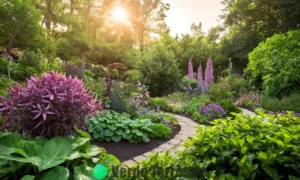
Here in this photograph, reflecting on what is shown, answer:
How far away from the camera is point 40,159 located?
1787mm

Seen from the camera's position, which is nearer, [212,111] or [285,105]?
[212,111]

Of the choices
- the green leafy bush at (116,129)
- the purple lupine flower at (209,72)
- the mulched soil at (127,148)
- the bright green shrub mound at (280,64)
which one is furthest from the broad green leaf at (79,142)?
the bright green shrub mound at (280,64)

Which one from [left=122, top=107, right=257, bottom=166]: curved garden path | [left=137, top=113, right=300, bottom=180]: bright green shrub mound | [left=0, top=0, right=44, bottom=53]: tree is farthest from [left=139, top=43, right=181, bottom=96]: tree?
[left=137, top=113, right=300, bottom=180]: bright green shrub mound

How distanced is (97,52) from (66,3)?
16.5 feet

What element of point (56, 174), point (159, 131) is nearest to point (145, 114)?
point (159, 131)

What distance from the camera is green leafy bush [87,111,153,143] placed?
392cm

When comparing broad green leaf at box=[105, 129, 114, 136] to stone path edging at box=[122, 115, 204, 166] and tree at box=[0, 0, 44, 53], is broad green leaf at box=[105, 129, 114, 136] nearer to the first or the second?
stone path edging at box=[122, 115, 204, 166]

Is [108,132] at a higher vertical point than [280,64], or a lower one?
lower

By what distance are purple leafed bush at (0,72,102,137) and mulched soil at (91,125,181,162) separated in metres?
1.32

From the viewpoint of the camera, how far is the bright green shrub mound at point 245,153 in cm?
158

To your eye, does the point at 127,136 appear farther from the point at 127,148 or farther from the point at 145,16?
the point at 145,16

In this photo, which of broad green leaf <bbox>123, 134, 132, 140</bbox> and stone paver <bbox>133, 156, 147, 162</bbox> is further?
broad green leaf <bbox>123, 134, 132, 140</bbox>

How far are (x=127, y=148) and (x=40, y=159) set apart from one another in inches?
79.1

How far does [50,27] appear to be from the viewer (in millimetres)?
16875
